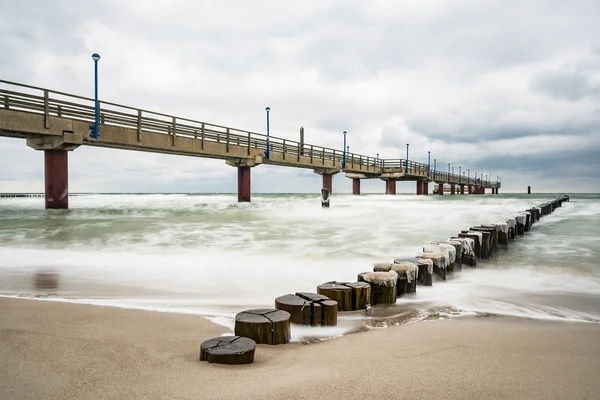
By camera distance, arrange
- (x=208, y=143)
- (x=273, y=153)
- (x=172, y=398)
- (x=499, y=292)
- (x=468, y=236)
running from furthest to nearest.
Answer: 1. (x=273, y=153)
2. (x=208, y=143)
3. (x=468, y=236)
4. (x=499, y=292)
5. (x=172, y=398)

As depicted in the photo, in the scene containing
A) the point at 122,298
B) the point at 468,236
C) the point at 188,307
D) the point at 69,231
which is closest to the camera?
the point at 188,307

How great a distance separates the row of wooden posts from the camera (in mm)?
2816

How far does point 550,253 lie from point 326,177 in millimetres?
36702

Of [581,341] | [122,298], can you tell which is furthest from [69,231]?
[581,341]

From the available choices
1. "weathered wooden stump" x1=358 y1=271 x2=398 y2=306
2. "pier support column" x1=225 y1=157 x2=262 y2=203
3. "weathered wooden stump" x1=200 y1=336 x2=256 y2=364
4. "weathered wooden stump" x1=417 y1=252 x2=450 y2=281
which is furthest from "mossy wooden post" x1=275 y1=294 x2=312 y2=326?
"pier support column" x1=225 y1=157 x2=262 y2=203

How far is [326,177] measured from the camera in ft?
151

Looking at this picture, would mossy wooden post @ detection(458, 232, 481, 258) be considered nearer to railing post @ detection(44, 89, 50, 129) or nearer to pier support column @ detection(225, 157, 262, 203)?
railing post @ detection(44, 89, 50, 129)

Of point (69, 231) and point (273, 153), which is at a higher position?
point (273, 153)

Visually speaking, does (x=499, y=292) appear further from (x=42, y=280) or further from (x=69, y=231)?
(x=69, y=231)

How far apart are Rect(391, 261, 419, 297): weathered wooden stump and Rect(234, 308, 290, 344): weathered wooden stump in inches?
88.2

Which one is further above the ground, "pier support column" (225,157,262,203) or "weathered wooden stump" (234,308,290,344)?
"pier support column" (225,157,262,203)

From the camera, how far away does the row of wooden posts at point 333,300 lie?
2816 millimetres

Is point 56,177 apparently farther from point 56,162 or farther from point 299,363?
point 299,363

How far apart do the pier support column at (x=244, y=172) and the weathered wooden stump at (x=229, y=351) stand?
1153 inches
